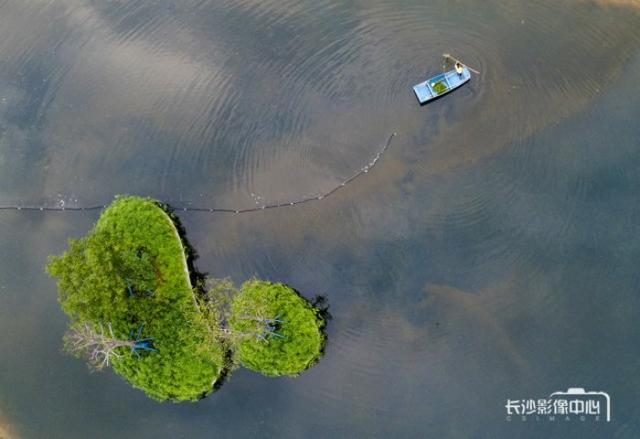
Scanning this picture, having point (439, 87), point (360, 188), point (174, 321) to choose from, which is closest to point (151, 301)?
point (174, 321)

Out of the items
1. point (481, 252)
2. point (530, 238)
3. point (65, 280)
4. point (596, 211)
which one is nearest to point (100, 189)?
point (65, 280)

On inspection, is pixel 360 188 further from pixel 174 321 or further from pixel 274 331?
pixel 174 321

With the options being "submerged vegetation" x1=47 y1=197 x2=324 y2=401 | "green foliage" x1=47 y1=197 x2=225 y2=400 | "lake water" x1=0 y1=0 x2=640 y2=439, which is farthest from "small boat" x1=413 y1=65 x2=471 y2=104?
"green foliage" x1=47 y1=197 x2=225 y2=400

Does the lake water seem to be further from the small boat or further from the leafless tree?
the leafless tree

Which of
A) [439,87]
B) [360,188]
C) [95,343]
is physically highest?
[439,87]

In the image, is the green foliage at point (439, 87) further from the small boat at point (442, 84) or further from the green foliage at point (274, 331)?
the green foliage at point (274, 331)

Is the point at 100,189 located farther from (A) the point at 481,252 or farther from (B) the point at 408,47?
(A) the point at 481,252

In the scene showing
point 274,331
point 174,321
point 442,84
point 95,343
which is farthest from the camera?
point 442,84
